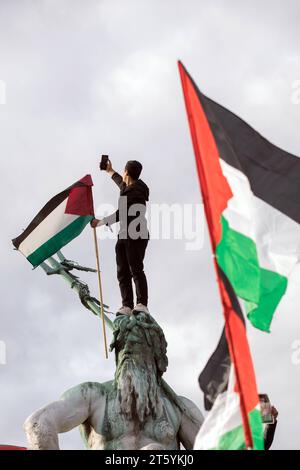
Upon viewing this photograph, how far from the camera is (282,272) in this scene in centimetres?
1538

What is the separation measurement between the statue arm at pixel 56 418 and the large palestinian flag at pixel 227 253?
3328mm

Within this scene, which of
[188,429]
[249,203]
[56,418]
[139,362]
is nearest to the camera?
[249,203]

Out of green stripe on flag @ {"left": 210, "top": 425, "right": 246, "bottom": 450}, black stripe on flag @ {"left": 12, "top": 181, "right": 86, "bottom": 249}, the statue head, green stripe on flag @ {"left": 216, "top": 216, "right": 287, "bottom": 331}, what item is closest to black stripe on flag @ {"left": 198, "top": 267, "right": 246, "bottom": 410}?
green stripe on flag @ {"left": 210, "top": 425, "right": 246, "bottom": 450}

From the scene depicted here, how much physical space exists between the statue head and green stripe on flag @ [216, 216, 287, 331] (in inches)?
115

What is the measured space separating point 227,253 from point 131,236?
4.47 meters

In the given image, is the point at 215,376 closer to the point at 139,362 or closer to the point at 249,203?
the point at 249,203

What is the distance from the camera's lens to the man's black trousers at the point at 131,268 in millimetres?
18406

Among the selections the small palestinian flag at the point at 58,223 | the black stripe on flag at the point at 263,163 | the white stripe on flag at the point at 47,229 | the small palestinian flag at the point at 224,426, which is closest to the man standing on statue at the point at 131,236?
the small palestinian flag at the point at 58,223

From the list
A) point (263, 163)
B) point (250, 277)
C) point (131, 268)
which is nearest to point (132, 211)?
point (131, 268)

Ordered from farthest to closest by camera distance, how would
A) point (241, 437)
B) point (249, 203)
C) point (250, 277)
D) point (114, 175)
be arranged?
point (114, 175)
point (249, 203)
point (250, 277)
point (241, 437)

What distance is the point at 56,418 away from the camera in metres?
16.9

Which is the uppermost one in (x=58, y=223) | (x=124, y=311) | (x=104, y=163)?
(x=104, y=163)
